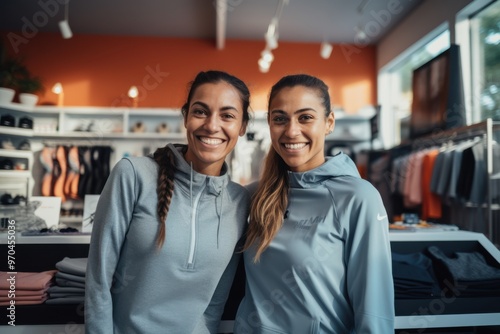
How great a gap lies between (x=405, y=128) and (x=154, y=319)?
4.80m

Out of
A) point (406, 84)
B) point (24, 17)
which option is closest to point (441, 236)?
point (406, 84)

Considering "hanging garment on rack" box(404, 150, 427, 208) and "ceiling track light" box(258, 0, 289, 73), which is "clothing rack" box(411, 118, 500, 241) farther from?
"ceiling track light" box(258, 0, 289, 73)

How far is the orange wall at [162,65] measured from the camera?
5863 mm

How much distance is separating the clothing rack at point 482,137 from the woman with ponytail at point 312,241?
95.0 inches

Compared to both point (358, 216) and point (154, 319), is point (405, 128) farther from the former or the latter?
point (154, 319)

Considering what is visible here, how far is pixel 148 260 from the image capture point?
1.25 m

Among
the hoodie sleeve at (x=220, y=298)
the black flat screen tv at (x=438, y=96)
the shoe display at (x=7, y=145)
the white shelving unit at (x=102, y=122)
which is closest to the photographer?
the hoodie sleeve at (x=220, y=298)

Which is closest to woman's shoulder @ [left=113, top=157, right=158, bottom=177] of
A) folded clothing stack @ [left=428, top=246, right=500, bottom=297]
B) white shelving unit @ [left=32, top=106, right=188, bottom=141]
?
folded clothing stack @ [left=428, top=246, right=500, bottom=297]

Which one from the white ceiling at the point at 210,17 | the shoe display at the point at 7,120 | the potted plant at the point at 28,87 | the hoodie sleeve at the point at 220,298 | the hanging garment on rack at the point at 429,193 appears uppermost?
the white ceiling at the point at 210,17

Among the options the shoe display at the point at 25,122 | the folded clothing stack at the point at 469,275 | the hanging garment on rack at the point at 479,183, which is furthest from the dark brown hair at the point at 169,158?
the shoe display at the point at 25,122

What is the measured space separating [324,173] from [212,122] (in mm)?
437

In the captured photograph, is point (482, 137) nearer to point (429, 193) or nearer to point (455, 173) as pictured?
point (455, 173)

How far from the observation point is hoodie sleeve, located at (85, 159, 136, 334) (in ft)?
3.96

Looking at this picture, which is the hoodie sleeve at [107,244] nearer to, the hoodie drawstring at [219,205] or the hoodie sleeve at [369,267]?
the hoodie drawstring at [219,205]
